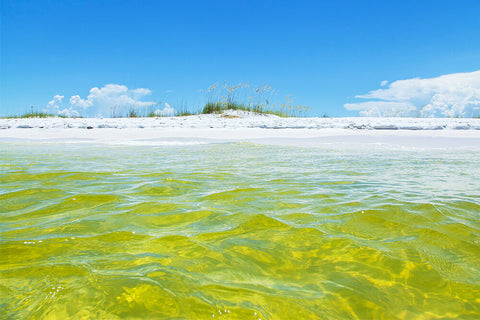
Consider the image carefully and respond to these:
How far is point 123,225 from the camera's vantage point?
1.91m

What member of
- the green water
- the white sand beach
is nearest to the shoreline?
the white sand beach

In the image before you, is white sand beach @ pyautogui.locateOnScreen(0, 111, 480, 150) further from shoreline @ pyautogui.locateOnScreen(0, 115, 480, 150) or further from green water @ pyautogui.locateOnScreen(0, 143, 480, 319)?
green water @ pyautogui.locateOnScreen(0, 143, 480, 319)

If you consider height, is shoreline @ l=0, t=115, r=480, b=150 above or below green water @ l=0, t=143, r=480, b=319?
above

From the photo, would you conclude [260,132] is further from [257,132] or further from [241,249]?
[241,249]

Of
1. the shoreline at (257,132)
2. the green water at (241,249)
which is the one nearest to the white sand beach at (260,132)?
the shoreline at (257,132)

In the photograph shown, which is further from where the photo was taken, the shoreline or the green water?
the shoreline

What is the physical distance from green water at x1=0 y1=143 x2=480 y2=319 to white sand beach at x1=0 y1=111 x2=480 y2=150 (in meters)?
5.09

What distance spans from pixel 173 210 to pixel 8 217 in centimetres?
105

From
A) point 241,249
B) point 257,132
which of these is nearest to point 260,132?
point 257,132

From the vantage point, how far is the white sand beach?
7914mm

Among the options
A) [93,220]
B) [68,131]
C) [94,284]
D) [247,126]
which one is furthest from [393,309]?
[68,131]

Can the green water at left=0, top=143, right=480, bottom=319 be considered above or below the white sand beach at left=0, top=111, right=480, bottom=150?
below

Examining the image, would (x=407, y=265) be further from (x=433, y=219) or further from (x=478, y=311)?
(x=433, y=219)

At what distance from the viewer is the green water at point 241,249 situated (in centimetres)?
113
